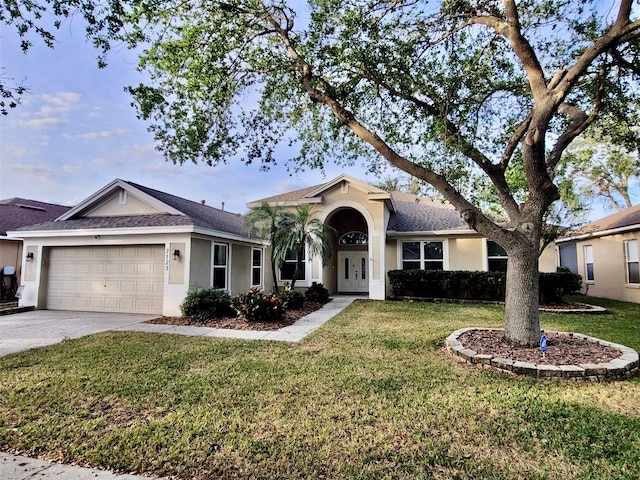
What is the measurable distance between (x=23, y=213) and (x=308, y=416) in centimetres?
2104

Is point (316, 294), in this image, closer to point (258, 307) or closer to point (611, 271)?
point (258, 307)

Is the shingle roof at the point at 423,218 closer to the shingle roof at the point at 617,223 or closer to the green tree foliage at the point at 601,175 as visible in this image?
the shingle roof at the point at 617,223

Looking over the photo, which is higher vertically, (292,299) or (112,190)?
(112,190)

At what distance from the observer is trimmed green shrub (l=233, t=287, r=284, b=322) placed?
931cm

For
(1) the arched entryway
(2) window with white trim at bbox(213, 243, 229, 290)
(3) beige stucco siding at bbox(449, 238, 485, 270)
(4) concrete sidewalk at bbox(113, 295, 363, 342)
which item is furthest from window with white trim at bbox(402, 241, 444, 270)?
(2) window with white trim at bbox(213, 243, 229, 290)

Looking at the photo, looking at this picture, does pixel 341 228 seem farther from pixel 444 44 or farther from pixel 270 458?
pixel 270 458

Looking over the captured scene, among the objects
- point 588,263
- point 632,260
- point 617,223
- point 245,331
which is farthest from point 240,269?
point 588,263

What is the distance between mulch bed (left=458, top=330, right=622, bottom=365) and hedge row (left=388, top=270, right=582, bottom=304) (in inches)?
276

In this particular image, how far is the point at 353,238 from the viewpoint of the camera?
1856 cm

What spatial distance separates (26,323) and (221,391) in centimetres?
818

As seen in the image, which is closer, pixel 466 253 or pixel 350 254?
pixel 466 253

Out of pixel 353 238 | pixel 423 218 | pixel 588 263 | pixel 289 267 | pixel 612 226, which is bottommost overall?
pixel 289 267

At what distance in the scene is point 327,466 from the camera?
289 centimetres

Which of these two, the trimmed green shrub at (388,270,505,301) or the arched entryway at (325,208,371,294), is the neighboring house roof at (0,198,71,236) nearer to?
the arched entryway at (325,208,371,294)
